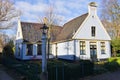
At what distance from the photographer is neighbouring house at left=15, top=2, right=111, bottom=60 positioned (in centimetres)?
2988

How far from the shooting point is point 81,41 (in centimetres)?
3006

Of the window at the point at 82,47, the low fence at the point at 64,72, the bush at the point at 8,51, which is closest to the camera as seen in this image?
the low fence at the point at 64,72

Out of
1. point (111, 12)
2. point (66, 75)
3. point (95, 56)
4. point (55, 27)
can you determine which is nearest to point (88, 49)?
point (95, 56)

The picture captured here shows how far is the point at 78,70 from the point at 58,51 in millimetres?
18738

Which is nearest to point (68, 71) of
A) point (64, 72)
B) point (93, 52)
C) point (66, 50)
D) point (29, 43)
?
point (64, 72)

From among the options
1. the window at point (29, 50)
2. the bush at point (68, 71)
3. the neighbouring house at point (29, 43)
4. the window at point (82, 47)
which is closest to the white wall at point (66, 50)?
the window at point (82, 47)

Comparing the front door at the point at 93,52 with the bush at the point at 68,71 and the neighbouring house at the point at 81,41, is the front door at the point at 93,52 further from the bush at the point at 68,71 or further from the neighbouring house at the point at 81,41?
the bush at the point at 68,71

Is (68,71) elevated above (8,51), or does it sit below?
below

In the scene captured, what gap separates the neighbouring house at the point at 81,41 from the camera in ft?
98.0

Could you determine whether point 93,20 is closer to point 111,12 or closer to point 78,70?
point 111,12

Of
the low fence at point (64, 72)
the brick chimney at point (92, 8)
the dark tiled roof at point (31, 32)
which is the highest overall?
the brick chimney at point (92, 8)

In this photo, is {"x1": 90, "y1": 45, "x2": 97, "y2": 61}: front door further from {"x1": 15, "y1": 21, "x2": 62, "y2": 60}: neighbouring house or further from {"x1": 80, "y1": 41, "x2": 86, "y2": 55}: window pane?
{"x1": 15, "y1": 21, "x2": 62, "y2": 60}: neighbouring house

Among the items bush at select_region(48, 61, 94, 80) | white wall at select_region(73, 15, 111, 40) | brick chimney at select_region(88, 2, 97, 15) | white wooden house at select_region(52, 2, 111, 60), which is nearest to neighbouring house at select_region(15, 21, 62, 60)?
white wooden house at select_region(52, 2, 111, 60)

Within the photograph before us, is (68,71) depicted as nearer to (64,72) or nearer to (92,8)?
(64,72)
